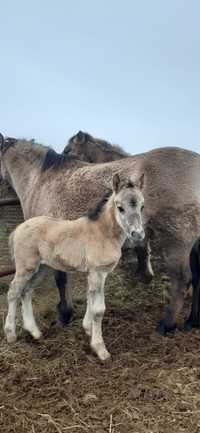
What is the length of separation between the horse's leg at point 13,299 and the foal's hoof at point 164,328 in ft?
4.99

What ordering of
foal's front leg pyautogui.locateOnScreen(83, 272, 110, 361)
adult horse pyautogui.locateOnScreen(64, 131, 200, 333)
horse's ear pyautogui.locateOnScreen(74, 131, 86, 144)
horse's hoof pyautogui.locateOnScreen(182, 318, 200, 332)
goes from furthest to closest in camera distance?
1. horse's ear pyautogui.locateOnScreen(74, 131, 86, 144)
2. horse's hoof pyautogui.locateOnScreen(182, 318, 200, 332)
3. adult horse pyautogui.locateOnScreen(64, 131, 200, 333)
4. foal's front leg pyautogui.locateOnScreen(83, 272, 110, 361)

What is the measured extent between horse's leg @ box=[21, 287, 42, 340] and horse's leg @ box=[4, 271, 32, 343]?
0.39ft

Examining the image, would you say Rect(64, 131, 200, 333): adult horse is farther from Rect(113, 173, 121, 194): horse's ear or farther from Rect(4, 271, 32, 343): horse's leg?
Rect(4, 271, 32, 343): horse's leg

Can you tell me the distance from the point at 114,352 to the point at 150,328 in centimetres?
87

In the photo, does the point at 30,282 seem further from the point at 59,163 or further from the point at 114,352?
the point at 59,163

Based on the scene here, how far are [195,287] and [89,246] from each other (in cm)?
178

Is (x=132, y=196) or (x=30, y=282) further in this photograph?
(x=30, y=282)

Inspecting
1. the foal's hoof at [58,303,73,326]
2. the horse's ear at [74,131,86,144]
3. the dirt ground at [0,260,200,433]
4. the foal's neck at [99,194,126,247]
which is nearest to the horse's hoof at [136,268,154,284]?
the dirt ground at [0,260,200,433]

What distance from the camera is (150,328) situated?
5.54 m

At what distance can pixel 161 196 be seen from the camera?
5395 millimetres

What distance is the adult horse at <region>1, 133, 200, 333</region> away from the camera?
5305mm

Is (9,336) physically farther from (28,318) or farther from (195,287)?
(195,287)

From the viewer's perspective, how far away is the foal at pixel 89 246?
452cm

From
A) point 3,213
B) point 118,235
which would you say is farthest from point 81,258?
point 3,213
